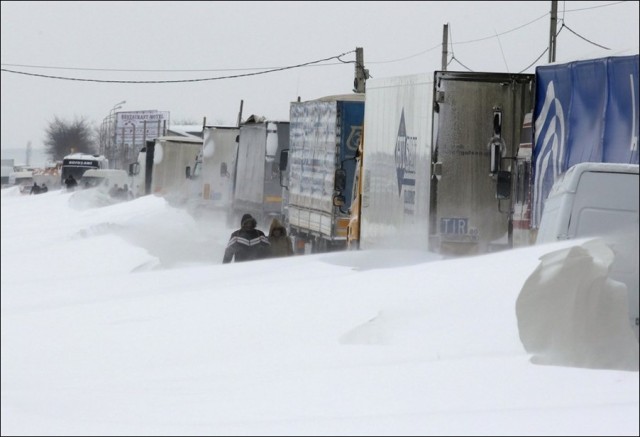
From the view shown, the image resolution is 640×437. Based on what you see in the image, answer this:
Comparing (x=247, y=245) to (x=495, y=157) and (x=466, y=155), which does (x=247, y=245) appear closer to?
(x=466, y=155)

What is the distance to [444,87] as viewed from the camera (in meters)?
16.5

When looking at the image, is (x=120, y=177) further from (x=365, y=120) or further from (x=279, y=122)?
(x=365, y=120)

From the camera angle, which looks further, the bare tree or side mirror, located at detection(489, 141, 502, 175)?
the bare tree

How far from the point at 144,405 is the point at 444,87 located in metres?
11.0

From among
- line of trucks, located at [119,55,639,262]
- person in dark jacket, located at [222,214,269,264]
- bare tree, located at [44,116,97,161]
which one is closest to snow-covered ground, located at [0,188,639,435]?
line of trucks, located at [119,55,639,262]

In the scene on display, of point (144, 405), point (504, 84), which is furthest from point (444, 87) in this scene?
point (144, 405)

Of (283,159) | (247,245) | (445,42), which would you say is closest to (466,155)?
(247,245)

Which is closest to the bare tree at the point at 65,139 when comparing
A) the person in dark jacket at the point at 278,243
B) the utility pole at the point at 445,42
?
the utility pole at the point at 445,42

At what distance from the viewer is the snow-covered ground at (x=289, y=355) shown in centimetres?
580

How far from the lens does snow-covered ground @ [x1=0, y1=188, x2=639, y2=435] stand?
5805 millimetres

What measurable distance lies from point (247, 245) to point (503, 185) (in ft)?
10.7

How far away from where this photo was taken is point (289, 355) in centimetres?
704

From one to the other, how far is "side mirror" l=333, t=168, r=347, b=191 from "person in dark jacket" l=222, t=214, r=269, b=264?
19.7ft

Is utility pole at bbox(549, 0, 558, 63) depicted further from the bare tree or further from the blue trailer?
the bare tree
